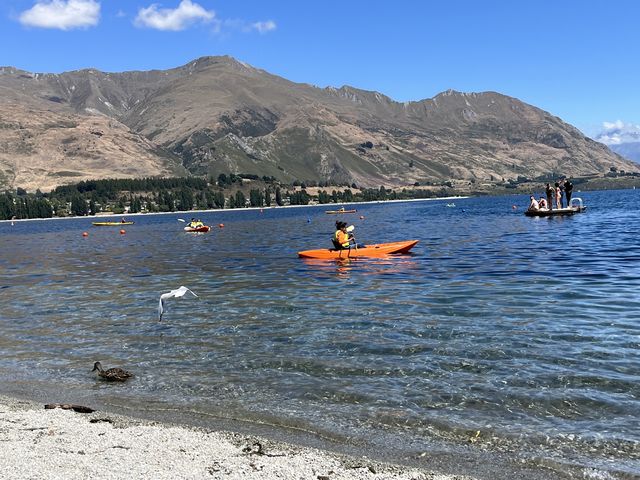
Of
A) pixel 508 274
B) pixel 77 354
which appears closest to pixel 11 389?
pixel 77 354

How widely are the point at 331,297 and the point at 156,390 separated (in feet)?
49.8

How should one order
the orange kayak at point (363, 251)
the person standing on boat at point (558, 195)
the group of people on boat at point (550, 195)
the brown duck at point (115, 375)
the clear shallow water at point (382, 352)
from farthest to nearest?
the person standing on boat at point (558, 195)
the group of people on boat at point (550, 195)
the orange kayak at point (363, 251)
the brown duck at point (115, 375)
the clear shallow water at point (382, 352)

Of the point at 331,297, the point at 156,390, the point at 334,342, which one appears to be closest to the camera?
the point at 156,390

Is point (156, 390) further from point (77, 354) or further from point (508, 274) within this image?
point (508, 274)

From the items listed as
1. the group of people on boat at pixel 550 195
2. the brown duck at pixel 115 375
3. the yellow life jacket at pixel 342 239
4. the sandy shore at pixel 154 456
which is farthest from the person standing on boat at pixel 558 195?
the sandy shore at pixel 154 456

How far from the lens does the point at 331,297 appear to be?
30.9 meters

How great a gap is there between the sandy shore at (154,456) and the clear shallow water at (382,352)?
4.91 ft

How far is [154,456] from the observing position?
1162 centimetres

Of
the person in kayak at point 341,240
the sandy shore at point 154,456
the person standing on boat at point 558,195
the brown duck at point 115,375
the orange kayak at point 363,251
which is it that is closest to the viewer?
the sandy shore at point 154,456

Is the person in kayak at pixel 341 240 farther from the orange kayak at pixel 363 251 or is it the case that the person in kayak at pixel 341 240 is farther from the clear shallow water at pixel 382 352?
the clear shallow water at pixel 382 352

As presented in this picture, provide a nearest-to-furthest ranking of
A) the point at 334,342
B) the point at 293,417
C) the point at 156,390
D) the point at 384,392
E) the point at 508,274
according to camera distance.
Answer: the point at 293,417 < the point at 384,392 < the point at 156,390 < the point at 334,342 < the point at 508,274

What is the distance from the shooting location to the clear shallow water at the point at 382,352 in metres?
13.5

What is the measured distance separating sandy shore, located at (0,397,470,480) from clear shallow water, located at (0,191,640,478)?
58.9 inches

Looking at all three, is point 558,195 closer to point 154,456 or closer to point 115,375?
point 115,375
